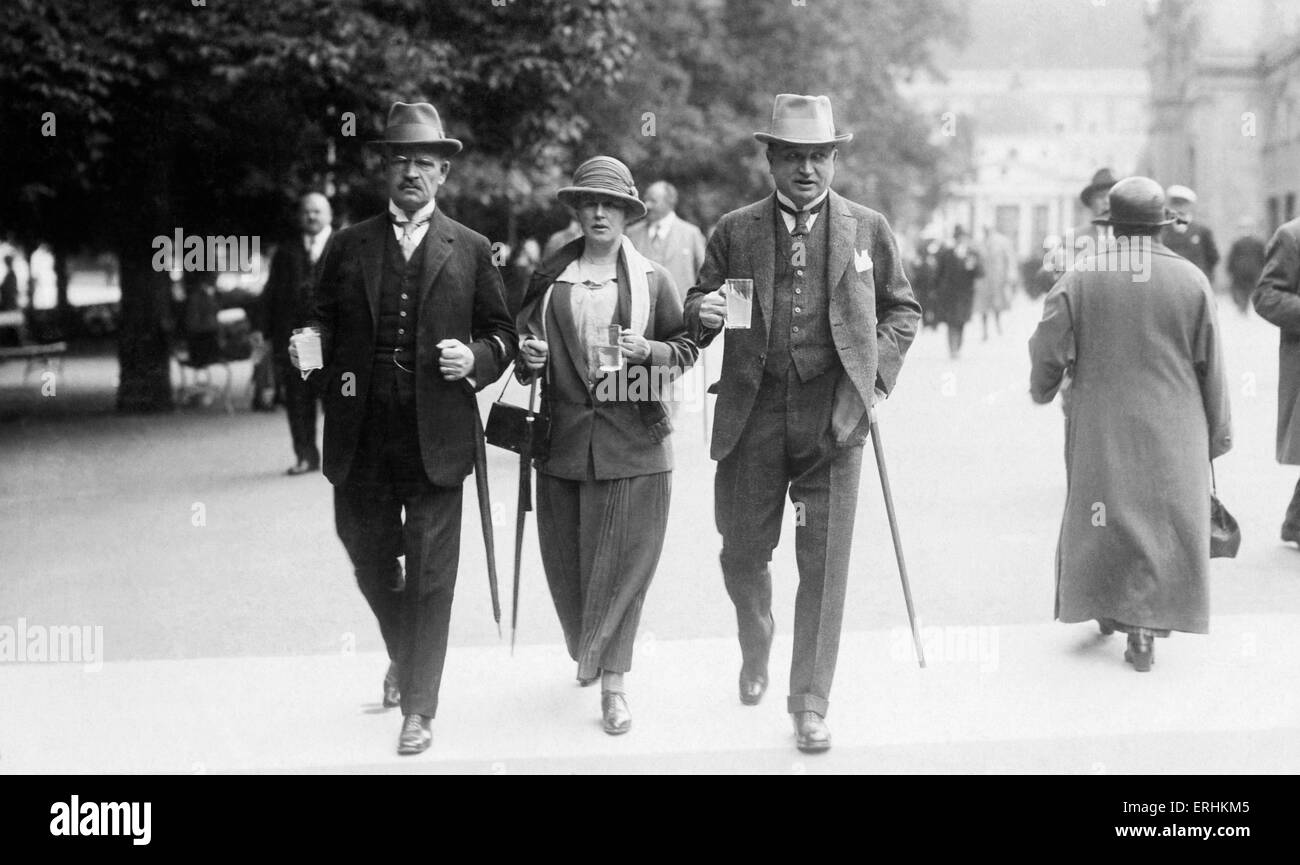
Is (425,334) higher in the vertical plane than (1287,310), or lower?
higher

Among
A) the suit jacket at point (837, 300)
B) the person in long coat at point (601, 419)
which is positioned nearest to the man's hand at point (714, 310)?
the suit jacket at point (837, 300)

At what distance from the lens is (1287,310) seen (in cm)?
882

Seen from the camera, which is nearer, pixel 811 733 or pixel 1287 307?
pixel 811 733

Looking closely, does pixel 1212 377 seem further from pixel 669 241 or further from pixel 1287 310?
pixel 669 241

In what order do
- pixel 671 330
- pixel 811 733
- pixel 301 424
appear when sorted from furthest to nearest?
pixel 301 424 → pixel 671 330 → pixel 811 733

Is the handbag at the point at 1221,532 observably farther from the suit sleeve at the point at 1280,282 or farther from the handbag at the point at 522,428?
the handbag at the point at 522,428

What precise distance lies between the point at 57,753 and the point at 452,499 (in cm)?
154

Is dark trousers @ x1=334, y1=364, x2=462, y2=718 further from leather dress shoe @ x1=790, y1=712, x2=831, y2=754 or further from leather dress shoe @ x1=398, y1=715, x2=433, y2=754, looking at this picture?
leather dress shoe @ x1=790, y1=712, x2=831, y2=754

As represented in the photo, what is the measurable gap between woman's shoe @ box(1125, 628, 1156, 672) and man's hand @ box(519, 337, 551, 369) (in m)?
2.61

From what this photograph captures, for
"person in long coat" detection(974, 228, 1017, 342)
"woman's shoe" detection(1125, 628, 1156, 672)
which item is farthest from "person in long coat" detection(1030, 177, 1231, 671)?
"person in long coat" detection(974, 228, 1017, 342)

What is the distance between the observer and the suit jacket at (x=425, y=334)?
5832 millimetres

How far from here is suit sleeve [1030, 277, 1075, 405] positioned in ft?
22.8

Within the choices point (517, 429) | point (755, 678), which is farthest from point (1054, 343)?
point (517, 429)

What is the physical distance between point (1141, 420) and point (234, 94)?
11343mm
